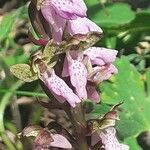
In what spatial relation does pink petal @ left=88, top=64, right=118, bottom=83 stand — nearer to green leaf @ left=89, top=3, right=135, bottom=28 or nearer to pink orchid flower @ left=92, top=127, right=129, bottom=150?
pink orchid flower @ left=92, top=127, right=129, bottom=150

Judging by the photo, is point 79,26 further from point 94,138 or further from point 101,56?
point 94,138

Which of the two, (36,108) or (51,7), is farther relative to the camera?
(36,108)

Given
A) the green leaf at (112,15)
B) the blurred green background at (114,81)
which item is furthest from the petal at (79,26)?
the green leaf at (112,15)

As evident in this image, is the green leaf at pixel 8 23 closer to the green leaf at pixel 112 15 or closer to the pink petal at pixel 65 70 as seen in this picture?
the green leaf at pixel 112 15

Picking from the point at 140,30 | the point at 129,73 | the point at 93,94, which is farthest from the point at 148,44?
the point at 93,94

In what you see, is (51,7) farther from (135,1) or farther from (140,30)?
(135,1)

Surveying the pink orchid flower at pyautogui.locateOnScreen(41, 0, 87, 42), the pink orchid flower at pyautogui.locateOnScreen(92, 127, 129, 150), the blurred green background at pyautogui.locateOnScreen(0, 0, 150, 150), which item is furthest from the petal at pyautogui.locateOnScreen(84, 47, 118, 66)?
the blurred green background at pyautogui.locateOnScreen(0, 0, 150, 150)
